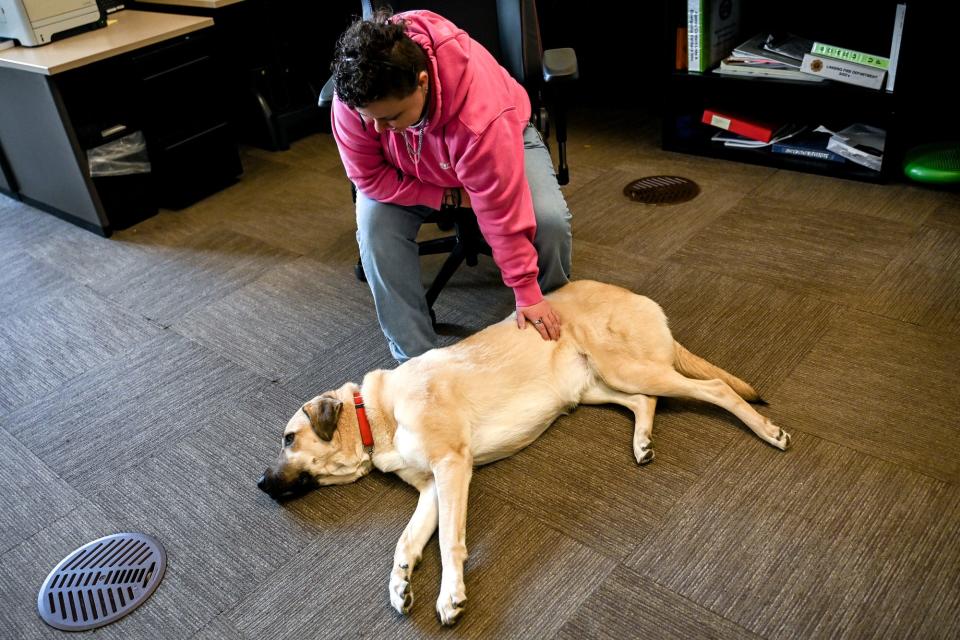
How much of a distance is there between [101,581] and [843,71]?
293 cm

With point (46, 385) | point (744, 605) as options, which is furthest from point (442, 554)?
point (46, 385)

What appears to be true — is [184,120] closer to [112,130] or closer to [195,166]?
[195,166]

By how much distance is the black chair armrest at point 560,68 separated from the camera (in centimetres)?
228

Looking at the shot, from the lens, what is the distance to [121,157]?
10.8 feet

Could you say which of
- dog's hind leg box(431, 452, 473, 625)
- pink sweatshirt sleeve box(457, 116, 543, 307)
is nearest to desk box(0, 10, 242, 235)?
pink sweatshirt sleeve box(457, 116, 543, 307)

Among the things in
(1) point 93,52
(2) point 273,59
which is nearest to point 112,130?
(1) point 93,52

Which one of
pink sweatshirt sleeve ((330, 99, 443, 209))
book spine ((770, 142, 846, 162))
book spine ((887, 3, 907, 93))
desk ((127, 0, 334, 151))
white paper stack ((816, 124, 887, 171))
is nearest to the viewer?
pink sweatshirt sleeve ((330, 99, 443, 209))

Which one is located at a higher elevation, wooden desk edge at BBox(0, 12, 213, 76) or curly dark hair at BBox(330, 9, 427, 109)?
curly dark hair at BBox(330, 9, 427, 109)

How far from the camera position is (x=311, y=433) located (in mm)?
1839

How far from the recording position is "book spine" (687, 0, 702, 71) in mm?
3150

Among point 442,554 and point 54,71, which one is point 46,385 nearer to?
point 54,71

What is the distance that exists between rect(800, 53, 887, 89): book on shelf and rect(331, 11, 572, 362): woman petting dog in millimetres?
1319

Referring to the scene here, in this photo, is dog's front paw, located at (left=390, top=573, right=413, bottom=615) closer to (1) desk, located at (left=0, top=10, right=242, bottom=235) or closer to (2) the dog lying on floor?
(2) the dog lying on floor

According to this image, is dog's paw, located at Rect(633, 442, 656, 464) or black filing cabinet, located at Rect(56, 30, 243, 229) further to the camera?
black filing cabinet, located at Rect(56, 30, 243, 229)
